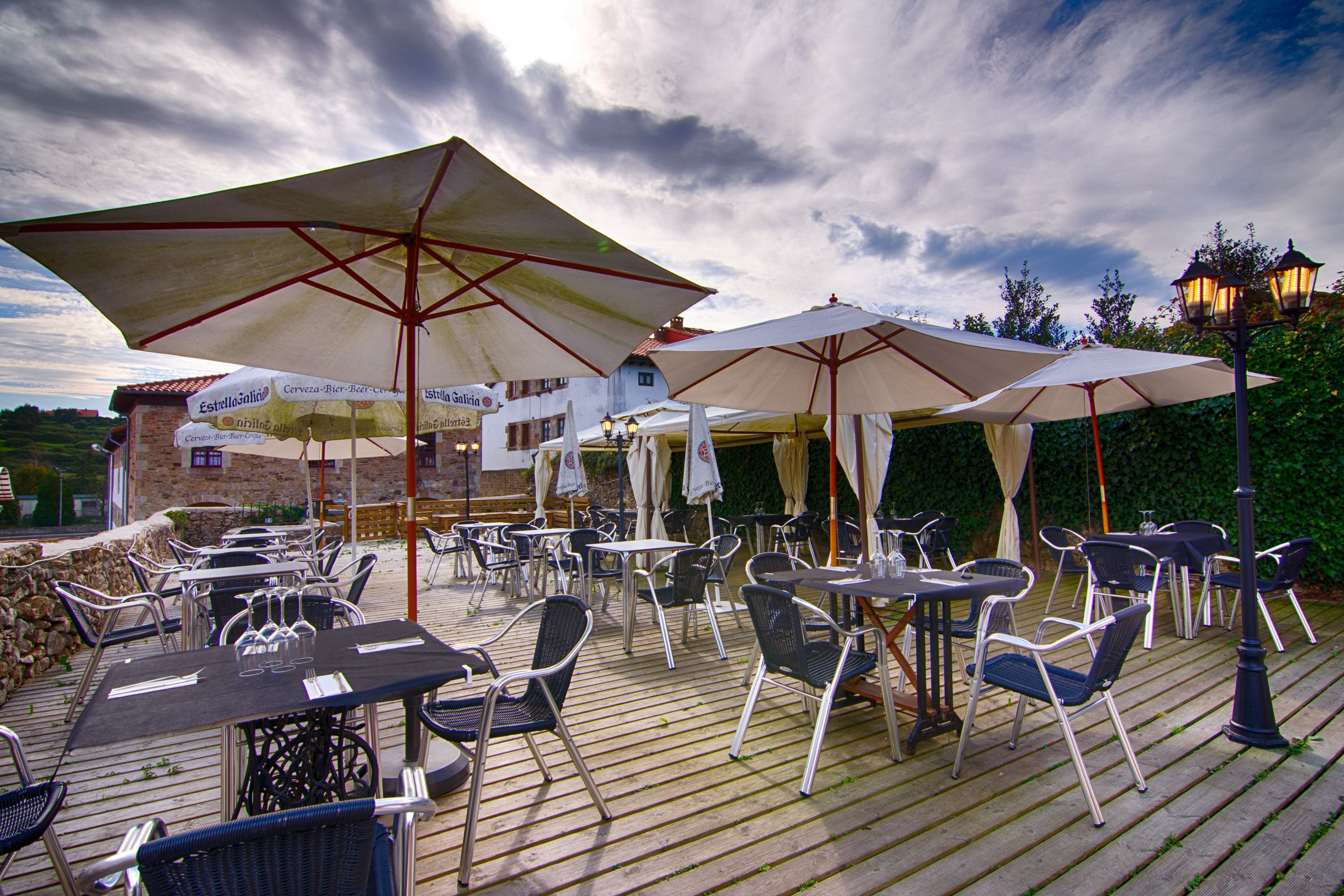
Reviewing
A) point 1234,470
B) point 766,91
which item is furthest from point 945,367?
point 1234,470

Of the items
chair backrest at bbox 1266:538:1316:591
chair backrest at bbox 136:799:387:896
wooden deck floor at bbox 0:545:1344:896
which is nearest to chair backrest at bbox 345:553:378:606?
wooden deck floor at bbox 0:545:1344:896

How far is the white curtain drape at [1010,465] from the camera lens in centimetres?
807

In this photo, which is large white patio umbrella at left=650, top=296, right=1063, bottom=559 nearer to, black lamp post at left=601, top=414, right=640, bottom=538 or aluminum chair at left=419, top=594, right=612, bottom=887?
aluminum chair at left=419, top=594, right=612, bottom=887

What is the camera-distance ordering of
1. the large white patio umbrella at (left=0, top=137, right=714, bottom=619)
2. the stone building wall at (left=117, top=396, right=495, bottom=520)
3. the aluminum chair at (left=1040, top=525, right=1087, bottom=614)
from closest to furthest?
1. the large white patio umbrella at (left=0, top=137, right=714, bottom=619)
2. the aluminum chair at (left=1040, top=525, right=1087, bottom=614)
3. the stone building wall at (left=117, top=396, right=495, bottom=520)

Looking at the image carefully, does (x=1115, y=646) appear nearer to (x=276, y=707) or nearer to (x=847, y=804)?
(x=847, y=804)

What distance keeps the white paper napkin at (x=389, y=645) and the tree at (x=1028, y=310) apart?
22.0m

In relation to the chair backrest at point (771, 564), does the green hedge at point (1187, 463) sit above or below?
above

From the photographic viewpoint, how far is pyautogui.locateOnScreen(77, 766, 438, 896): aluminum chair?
0.98 metres

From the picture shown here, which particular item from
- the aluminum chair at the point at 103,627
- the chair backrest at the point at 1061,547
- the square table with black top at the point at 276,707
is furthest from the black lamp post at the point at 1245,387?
the aluminum chair at the point at 103,627

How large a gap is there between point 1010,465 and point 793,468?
3362 mm

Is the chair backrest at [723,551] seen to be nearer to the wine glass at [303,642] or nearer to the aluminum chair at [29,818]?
the wine glass at [303,642]

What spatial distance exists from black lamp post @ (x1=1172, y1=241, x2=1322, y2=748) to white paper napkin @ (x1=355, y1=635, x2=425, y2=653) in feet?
12.4

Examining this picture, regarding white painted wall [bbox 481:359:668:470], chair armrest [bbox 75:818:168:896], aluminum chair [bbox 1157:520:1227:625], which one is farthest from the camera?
white painted wall [bbox 481:359:668:470]

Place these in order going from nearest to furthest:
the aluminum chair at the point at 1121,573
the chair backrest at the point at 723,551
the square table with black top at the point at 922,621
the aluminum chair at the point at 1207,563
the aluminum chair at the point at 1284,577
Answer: the square table with black top at the point at 922,621 → the aluminum chair at the point at 1284,577 → the aluminum chair at the point at 1121,573 → the aluminum chair at the point at 1207,563 → the chair backrest at the point at 723,551
